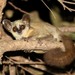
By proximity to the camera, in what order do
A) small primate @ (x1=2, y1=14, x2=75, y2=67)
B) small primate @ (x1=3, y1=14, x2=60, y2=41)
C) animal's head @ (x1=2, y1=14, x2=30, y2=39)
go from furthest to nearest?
animal's head @ (x1=2, y1=14, x2=30, y2=39) → small primate @ (x1=3, y1=14, x2=60, y2=41) → small primate @ (x1=2, y1=14, x2=75, y2=67)

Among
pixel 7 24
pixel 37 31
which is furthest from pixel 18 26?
pixel 37 31

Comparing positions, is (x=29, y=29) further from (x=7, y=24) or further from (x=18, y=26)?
(x=7, y=24)

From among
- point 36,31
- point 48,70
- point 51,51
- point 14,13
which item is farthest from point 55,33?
point 14,13

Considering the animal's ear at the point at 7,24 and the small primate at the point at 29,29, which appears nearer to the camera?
the small primate at the point at 29,29

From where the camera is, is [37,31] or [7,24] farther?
[7,24]

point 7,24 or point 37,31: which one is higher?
point 7,24

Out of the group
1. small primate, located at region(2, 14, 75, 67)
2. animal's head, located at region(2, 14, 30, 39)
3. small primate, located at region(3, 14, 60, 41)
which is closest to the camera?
small primate, located at region(2, 14, 75, 67)

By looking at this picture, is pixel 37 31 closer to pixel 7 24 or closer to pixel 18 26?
pixel 18 26

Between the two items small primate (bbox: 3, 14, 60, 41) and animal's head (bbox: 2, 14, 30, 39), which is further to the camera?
animal's head (bbox: 2, 14, 30, 39)

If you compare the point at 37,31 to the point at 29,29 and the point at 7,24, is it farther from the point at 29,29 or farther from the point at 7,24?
the point at 7,24

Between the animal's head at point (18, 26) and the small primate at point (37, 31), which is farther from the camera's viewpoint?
the animal's head at point (18, 26)

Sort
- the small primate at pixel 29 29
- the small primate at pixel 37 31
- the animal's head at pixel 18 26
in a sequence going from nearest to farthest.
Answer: the small primate at pixel 37 31
the small primate at pixel 29 29
the animal's head at pixel 18 26

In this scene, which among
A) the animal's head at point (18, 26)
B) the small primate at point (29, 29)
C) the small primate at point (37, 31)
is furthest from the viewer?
the animal's head at point (18, 26)
